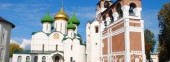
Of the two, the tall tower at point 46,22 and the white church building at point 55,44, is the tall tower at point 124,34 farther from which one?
the tall tower at point 46,22

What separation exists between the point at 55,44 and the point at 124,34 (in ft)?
43.9

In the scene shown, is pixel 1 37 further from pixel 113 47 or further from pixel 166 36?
pixel 166 36

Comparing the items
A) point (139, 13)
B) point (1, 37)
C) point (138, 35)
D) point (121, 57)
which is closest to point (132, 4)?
point (139, 13)

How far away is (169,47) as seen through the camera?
91.2 feet

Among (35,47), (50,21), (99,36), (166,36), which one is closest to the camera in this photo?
(166,36)

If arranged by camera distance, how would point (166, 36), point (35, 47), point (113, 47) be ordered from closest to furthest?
1. point (166, 36)
2. point (113, 47)
3. point (35, 47)

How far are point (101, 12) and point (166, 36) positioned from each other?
1064 centimetres

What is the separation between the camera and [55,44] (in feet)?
124

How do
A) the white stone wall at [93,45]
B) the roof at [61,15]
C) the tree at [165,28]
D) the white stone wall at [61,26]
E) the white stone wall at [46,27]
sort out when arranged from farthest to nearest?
the roof at [61,15]
the white stone wall at [61,26]
the white stone wall at [46,27]
the white stone wall at [93,45]
the tree at [165,28]

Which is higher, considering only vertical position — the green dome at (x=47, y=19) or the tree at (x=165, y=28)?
the green dome at (x=47, y=19)

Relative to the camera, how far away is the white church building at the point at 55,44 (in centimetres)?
3538

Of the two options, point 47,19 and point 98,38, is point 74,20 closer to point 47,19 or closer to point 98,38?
point 47,19

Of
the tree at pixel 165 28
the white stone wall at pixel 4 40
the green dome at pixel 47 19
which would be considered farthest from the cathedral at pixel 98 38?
the white stone wall at pixel 4 40

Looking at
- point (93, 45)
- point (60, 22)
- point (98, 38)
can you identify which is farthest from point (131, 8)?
point (60, 22)
